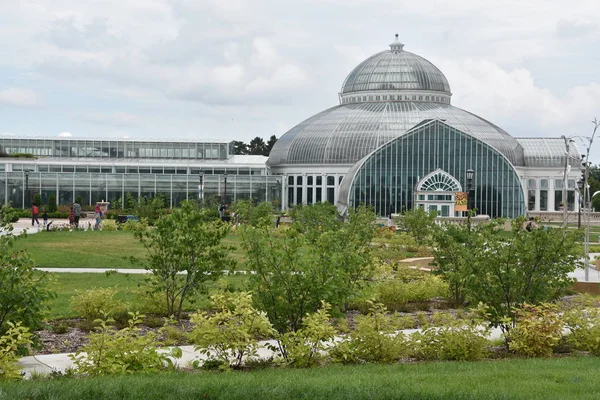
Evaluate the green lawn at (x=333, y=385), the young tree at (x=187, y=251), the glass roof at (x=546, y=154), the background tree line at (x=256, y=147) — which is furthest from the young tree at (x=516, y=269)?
the background tree line at (x=256, y=147)

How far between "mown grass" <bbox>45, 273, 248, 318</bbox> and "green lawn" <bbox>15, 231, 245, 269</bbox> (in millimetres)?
1099

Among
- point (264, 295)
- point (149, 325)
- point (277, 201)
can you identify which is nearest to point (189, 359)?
point (264, 295)

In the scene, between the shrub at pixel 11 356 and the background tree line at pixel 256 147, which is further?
the background tree line at pixel 256 147

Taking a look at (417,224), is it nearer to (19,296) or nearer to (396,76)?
(19,296)

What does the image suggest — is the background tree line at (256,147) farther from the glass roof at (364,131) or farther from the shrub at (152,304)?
the shrub at (152,304)

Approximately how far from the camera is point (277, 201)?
8350 cm

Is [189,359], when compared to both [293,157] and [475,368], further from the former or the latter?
[293,157]

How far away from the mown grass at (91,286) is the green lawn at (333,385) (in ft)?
15.9

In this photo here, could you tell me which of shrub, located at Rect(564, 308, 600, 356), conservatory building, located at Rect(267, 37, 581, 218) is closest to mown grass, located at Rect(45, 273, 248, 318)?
shrub, located at Rect(564, 308, 600, 356)

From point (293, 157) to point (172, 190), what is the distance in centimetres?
1153

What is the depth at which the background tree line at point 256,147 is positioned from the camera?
447 ft

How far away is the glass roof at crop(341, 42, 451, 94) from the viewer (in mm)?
90250

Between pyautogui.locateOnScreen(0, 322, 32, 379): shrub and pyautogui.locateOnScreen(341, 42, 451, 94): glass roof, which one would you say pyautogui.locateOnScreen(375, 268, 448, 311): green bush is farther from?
pyautogui.locateOnScreen(341, 42, 451, 94): glass roof

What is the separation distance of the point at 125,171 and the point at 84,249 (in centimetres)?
5311
